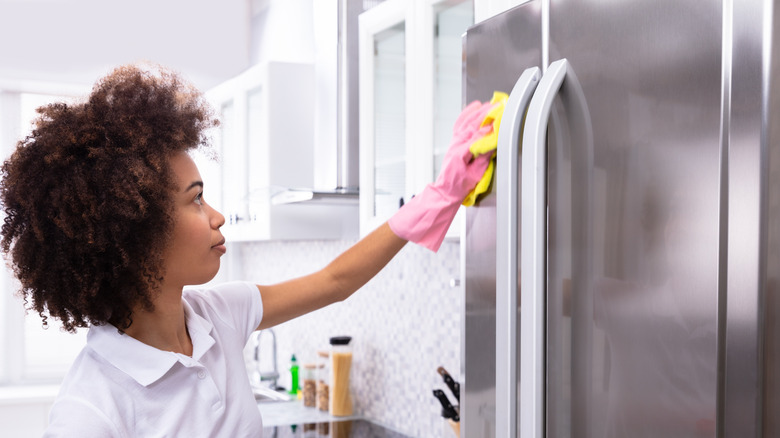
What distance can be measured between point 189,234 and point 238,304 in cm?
27

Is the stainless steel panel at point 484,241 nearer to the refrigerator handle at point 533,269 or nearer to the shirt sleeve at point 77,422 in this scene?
the refrigerator handle at point 533,269

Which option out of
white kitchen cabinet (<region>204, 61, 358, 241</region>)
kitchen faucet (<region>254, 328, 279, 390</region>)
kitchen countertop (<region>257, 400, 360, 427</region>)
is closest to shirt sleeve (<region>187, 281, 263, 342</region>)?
white kitchen cabinet (<region>204, 61, 358, 241</region>)

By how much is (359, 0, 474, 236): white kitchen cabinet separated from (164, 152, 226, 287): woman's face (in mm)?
706

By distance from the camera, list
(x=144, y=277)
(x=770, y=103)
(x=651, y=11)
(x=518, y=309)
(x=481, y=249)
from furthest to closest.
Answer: (x=144, y=277) → (x=481, y=249) → (x=518, y=309) → (x=651, y=11) → (x=770, y=103)

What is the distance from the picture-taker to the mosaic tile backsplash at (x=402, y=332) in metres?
2.47

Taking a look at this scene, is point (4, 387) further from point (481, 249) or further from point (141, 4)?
point (481, 249)

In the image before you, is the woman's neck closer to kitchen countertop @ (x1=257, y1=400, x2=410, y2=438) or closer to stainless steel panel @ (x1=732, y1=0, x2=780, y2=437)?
stainless steel panel @ (x1=732, y1=0, x2=780, y2=437)

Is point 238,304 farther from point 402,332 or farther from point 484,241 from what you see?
point 402,332

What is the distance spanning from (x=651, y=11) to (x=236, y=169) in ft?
8.15

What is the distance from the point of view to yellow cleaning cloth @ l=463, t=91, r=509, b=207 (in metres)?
1.00

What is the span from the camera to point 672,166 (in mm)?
728

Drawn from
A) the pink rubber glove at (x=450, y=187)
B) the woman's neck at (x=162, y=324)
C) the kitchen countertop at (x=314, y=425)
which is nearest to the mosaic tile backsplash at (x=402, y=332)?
the kitchen countertop at (x=314, y=425)

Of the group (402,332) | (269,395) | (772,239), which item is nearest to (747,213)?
(772,239)

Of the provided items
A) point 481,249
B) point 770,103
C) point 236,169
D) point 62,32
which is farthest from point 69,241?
point 62,32
